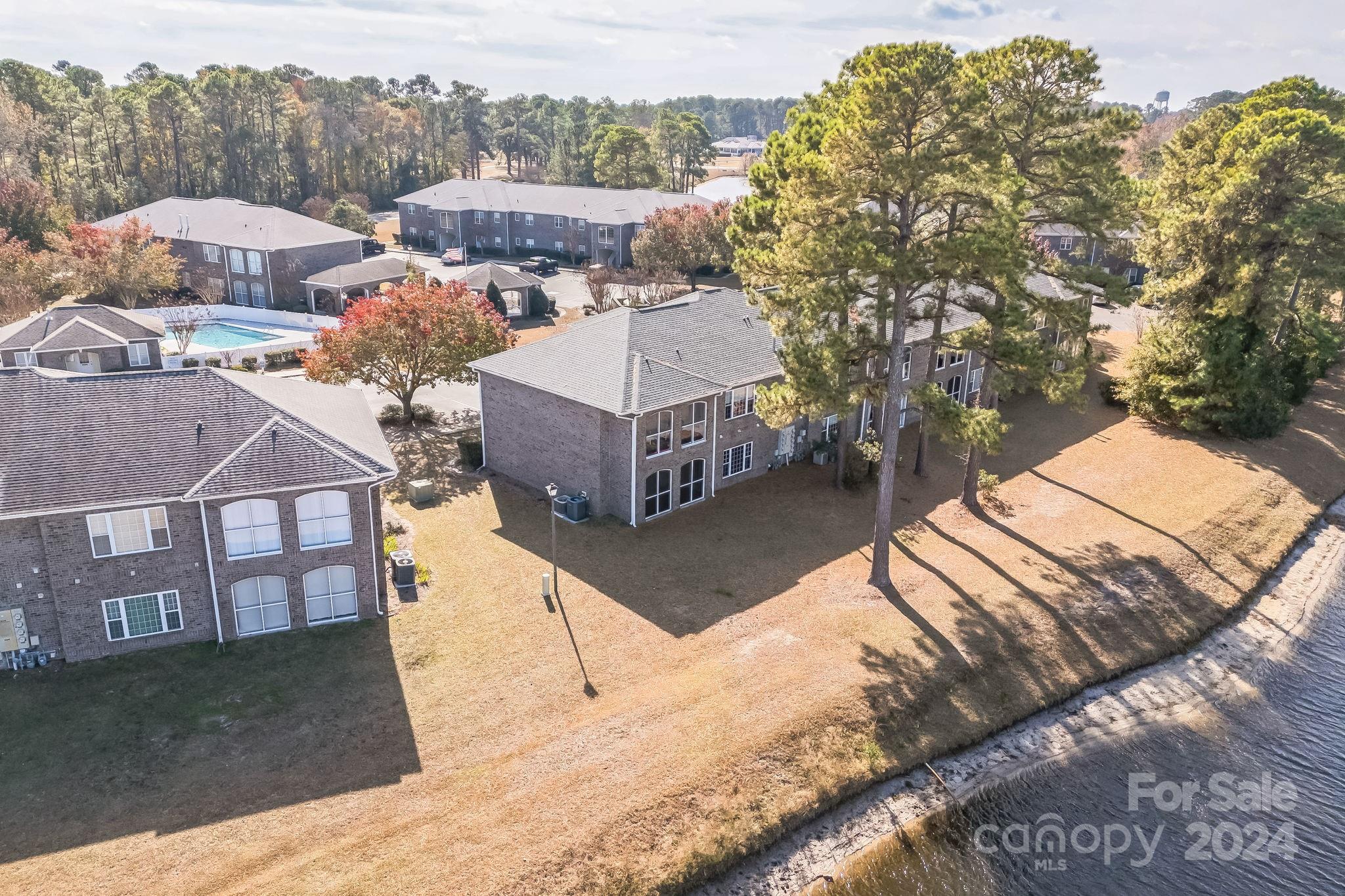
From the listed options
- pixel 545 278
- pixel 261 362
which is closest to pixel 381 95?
pixel 545 278

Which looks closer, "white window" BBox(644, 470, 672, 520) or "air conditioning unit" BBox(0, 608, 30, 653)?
"air conditioning unit" BBox(0, 608, 30, 653)

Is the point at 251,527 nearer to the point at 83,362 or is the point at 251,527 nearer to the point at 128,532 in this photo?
the point at 128,532

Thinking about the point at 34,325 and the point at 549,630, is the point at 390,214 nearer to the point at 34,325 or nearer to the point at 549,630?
the point at 34,325

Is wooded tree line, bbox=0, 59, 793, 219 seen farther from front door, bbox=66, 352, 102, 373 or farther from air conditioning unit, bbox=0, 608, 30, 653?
air conditioning unit, bbox=0, 608, 30, 653

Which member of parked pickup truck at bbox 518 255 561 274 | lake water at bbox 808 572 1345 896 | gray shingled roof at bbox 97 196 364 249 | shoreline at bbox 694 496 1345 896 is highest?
gray shingled roof at bbox 97 196 364 249

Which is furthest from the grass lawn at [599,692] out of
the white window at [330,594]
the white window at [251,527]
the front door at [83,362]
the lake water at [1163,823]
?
the front door at [83,362]

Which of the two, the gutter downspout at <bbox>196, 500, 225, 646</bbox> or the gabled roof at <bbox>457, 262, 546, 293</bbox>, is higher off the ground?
the gabled roof at <bbox>457, 262, 546, 293</bbox>

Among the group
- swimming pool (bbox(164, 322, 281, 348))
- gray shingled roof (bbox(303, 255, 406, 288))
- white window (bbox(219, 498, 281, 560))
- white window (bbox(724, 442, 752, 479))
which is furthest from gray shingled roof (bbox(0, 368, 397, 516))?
gray shingled roof (bbox(303, 255, 406, 288))
